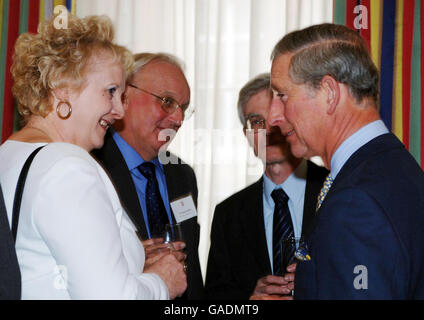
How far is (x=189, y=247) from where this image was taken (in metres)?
2.49

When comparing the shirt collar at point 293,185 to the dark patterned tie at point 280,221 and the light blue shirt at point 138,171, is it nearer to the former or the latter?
the dark patterned tie at point 280,221

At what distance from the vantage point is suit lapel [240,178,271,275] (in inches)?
95.7

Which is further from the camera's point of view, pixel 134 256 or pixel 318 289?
pixel 134 256

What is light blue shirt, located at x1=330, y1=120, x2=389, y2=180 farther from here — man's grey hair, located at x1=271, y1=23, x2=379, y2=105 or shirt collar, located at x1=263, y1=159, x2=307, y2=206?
shirt collar, located at x1=263, y1=159, x2=307, y2=206

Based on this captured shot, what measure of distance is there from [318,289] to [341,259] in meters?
0.12

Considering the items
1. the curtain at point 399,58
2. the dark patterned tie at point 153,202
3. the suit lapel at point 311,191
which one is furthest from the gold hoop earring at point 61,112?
the curtain at point 399,58

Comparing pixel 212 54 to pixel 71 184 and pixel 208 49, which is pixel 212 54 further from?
pixel 71 184

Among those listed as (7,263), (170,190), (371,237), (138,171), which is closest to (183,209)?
(170,190)

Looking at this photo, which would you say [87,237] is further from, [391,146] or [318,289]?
[391,146]

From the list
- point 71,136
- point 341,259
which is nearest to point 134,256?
point 71,136

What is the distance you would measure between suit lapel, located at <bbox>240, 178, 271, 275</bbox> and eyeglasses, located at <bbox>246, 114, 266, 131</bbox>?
0.33 meters

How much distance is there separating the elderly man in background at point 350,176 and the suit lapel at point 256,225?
95cm

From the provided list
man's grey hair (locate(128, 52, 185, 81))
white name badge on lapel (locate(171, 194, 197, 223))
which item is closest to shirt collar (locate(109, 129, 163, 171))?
white name badge on lapel (locate(171, 194, 197, 223))

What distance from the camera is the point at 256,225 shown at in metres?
2.53
